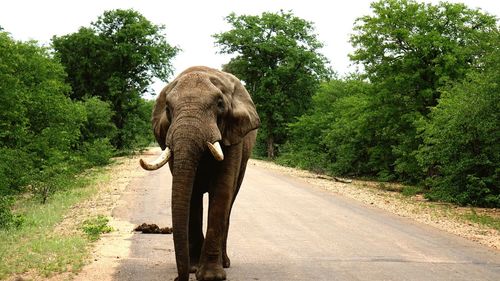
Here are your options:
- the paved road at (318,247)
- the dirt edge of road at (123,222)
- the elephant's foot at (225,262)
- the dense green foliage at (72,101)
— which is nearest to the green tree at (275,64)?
the dense green foliage at (72,101)

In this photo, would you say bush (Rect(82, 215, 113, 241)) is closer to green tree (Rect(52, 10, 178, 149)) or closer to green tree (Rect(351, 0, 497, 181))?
green tree (Rect(351, 0, 497, 181))

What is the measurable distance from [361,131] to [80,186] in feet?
47.9

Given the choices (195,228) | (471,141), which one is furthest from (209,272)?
(471,141)

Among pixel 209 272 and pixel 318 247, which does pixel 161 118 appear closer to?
pixel 209 272

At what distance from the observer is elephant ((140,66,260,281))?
6852 millimetres

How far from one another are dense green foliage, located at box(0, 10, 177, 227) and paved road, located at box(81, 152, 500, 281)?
4.92 meters

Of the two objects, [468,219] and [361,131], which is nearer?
[468,219]

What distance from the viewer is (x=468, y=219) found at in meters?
17.2

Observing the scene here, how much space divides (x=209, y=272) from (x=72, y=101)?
42394 millimetres

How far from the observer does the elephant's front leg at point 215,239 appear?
298 inches

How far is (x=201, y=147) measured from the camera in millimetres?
7000

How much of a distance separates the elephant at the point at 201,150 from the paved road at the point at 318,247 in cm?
65

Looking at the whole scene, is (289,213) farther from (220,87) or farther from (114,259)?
(220,87)

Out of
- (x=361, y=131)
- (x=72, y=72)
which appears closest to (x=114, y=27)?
(x=72, y=72)
